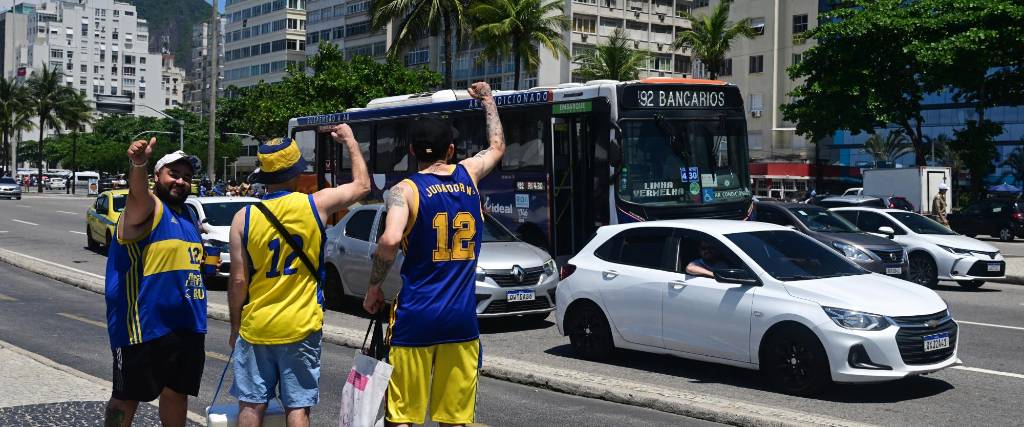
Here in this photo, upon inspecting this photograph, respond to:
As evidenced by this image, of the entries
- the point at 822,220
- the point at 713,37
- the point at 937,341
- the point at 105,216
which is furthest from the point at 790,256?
the point at 713,37

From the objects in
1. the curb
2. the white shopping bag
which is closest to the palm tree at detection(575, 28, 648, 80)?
the curb

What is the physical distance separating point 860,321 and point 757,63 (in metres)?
66.0

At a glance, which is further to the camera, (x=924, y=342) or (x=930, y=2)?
(x=930, y=2)

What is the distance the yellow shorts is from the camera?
15.9 ft

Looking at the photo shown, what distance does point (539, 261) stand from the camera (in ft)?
42.9

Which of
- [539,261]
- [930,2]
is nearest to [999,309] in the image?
[539,261]

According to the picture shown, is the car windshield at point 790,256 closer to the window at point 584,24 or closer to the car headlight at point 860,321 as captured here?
the car headlight at point 860,321

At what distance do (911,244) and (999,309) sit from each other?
3.73 metres

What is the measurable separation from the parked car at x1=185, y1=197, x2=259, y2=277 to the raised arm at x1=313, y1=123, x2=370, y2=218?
41.8ft

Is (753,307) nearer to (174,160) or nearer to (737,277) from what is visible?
(737,277)

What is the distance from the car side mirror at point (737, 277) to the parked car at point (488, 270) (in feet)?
11.7

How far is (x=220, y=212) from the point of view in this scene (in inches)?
753

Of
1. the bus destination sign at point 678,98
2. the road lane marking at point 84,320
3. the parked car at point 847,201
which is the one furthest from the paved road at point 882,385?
the parked car at point 847,201

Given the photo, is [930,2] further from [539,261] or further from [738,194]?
[539,261]
